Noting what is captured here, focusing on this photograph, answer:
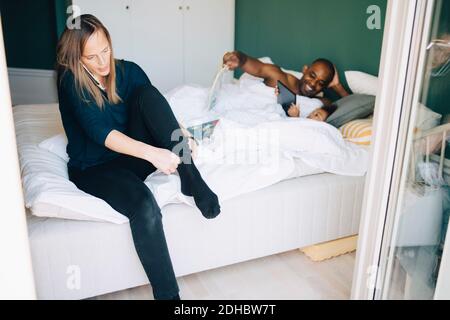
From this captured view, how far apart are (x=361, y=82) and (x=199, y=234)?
1.20m

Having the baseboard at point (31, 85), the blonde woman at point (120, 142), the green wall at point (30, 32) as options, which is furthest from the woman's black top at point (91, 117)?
the baseboard at point (31, 85)

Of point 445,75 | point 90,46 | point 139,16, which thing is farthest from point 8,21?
point 445,75

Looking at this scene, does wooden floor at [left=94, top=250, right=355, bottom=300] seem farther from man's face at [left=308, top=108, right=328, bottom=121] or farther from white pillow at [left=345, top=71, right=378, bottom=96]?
white pillow at [left=345, top=71, right=378, bottom=96]

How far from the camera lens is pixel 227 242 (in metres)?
1.76

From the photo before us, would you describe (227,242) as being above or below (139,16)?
below

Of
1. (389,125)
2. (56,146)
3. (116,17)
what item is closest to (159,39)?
(116,17)

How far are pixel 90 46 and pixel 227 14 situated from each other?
103 inches

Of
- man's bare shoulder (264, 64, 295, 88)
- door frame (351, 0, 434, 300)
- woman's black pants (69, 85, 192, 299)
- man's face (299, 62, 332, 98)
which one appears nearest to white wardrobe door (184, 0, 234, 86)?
man's bare shoulder (264, 64, 295, 88)

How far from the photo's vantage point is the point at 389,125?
49.9 inches

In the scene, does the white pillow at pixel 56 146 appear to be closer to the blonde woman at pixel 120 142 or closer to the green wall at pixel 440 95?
the blonde woman at pixel 120 142

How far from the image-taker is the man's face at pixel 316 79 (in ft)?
7.97

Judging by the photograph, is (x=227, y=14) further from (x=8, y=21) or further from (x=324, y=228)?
(x=324, y=228)

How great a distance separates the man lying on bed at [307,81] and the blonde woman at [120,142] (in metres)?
0.80

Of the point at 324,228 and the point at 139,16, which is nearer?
the point at 324,228
